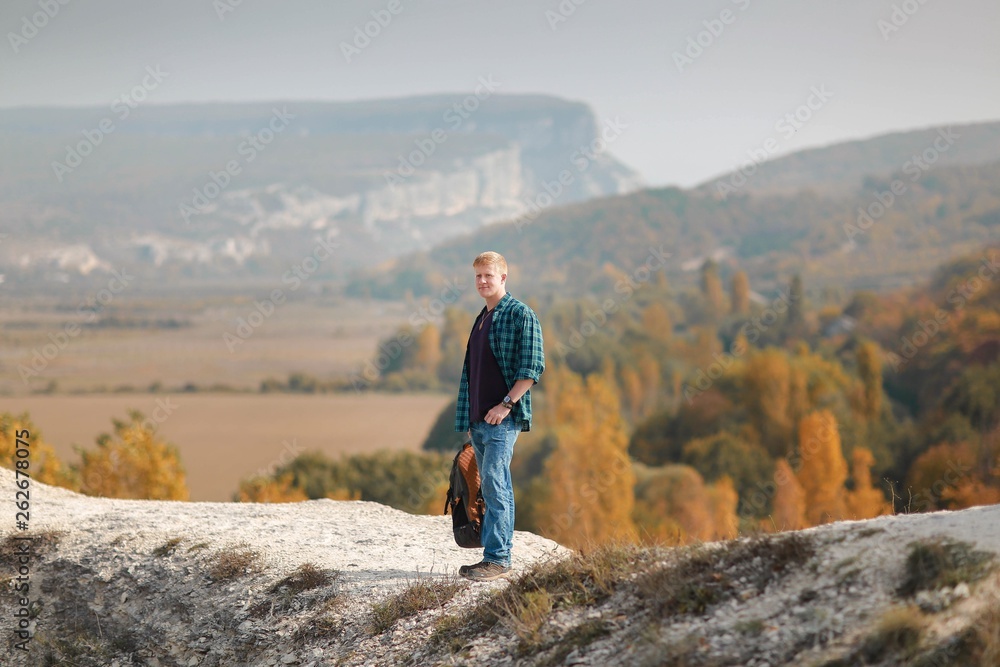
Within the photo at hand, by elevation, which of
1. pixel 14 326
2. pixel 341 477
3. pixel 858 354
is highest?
pixel 14 326

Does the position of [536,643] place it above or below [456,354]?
below

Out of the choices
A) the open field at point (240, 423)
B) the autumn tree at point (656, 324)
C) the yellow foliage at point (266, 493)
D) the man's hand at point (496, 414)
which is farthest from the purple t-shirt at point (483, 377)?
the autumn tree at point (656, 324)

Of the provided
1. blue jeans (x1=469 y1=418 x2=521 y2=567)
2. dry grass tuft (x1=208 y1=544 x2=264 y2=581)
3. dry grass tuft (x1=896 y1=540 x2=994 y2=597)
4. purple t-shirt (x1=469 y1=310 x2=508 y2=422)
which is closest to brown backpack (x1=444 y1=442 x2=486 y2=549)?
blue jeans (x1=469 y1=418 x2=521 y2=567)

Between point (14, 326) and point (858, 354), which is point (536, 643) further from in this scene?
point (14, 326)

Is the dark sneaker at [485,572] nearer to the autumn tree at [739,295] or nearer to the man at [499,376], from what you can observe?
the man at [499,376]

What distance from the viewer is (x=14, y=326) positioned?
606 feet

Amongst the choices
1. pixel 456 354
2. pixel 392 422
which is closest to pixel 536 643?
pixel 392 422

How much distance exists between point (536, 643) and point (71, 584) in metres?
6.52

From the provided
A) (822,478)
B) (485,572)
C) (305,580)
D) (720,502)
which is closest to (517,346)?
(485,572)

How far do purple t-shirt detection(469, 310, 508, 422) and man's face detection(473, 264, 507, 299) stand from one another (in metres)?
0.22

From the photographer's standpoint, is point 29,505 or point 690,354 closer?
point 29,505

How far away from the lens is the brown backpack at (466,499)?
8.58 m

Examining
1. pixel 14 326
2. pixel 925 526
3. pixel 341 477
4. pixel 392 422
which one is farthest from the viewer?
pixel 14 326

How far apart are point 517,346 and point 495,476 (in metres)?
1.16
